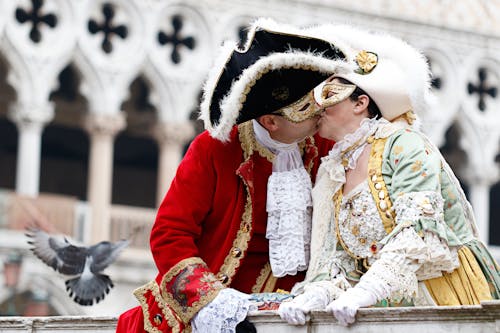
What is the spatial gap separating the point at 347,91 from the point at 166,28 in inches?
647

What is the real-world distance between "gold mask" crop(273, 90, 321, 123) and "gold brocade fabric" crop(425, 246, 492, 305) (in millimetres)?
791

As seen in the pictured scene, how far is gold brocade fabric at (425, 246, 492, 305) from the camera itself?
5.54 metres

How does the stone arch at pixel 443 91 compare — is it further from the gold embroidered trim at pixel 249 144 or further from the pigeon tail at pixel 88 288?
the gold embroidered trim at pixel 249 144

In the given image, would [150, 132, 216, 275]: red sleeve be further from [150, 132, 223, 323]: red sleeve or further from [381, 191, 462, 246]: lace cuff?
[381, 191, 462, 246]: lace cuff

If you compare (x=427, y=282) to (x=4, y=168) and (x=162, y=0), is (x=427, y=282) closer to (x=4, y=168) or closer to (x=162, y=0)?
(x=162, y=0)

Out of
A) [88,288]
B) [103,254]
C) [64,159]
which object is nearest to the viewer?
[88,288]

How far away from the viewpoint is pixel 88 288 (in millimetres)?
9312

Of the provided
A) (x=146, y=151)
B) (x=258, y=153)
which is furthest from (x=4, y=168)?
(x=258, y=153)

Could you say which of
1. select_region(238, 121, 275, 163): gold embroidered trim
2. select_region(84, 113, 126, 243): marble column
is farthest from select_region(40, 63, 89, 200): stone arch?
select_region(238, 121, 275, 163): gold embroidered trim

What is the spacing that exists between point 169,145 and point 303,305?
1712 centimetres

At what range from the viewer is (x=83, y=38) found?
69.7 feet

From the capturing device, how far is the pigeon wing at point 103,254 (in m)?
9.77

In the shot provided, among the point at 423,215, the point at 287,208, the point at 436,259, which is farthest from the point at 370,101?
the point at 436,259

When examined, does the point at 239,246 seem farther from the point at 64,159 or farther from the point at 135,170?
the point at 135,170
